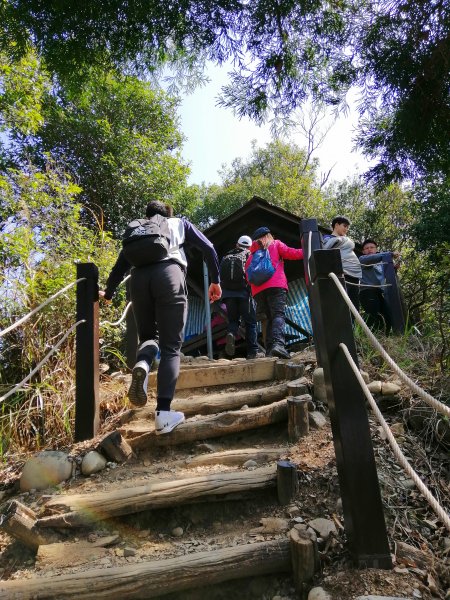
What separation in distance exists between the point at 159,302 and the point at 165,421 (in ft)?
2.70

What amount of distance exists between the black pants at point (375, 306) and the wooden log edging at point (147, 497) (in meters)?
3.62

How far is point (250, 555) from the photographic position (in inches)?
69.9

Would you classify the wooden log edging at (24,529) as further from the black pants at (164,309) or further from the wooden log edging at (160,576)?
the black pants at (164,309)

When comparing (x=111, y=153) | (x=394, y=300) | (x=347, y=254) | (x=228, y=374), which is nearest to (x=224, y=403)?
(x=228, y=374)

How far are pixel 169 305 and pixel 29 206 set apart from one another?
4007mm

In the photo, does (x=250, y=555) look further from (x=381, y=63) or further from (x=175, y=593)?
(x=381, y=63)

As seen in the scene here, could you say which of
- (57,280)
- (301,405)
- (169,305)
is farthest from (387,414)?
(57,280)

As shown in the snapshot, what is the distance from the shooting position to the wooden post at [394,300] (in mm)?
4973

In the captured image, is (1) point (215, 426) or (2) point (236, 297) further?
(2) point (236, 297)

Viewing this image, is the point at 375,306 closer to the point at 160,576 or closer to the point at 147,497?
the point at 147,497

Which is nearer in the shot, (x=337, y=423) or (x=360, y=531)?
(x=360, y=531)

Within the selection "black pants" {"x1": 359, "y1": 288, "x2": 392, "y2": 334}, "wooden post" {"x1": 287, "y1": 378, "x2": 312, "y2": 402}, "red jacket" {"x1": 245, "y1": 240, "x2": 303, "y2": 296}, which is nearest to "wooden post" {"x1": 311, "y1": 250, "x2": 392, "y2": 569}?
"wooden post" {"x1": 287, "y1": 378, "x2": 312, "y2": 402}

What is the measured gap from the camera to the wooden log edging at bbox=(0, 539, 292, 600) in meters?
1.68

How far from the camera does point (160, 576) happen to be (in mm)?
1730
